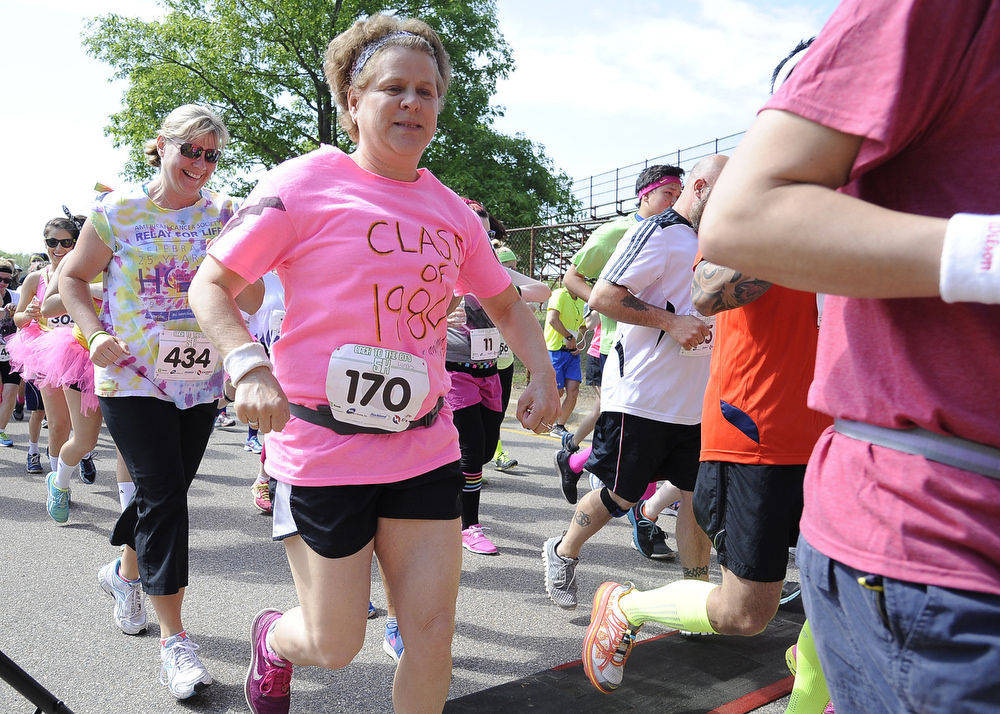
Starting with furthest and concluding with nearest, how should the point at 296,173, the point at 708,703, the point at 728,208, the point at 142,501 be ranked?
1. the point at 142,501
2. the point at 708,703
3. the point at 296,173
4. the point at 728,208

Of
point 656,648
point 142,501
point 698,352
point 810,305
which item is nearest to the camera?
point 810,305

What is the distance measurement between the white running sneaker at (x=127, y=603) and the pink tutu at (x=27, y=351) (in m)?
2.84

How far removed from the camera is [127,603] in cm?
384

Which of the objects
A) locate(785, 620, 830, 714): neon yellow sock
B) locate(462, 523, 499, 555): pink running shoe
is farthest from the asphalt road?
locate(785, 620, 830, 714): neon yellow sock

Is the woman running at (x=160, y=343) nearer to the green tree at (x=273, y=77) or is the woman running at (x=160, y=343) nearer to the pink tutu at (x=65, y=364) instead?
the pink tutu at (x=65, y=364)

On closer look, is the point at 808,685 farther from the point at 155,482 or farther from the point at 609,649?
the point at 155,482

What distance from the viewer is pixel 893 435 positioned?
3.62ft

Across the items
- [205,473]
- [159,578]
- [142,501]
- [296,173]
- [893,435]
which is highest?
[296,173]

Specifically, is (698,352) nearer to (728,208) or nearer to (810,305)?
(810,305)

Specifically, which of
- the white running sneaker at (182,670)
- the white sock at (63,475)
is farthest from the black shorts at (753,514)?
the white sock at (63,475)

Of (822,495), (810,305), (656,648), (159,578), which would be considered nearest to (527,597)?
(656,648)

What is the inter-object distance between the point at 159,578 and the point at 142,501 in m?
0.30

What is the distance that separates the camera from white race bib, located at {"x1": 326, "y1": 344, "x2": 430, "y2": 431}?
92.2 inches

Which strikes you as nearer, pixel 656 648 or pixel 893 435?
pixel 893 435
